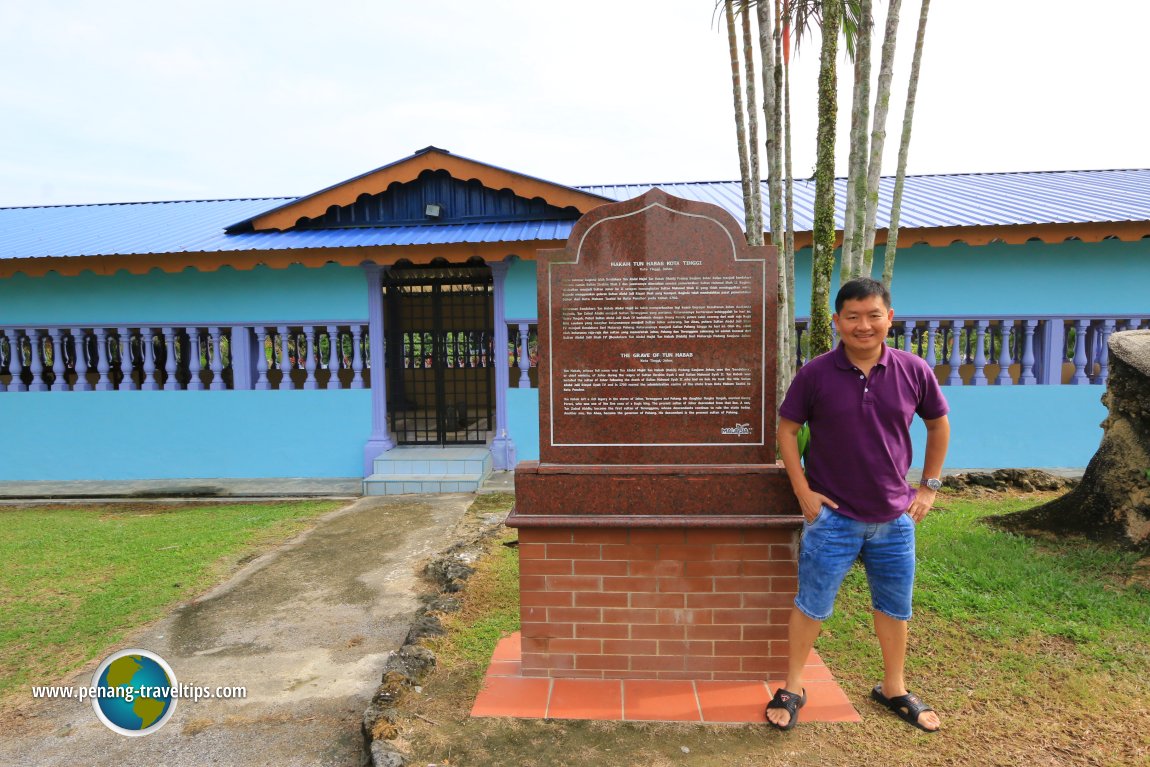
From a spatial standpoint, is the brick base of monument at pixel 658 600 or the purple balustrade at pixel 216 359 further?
the purple balustrade at pixel 216 359

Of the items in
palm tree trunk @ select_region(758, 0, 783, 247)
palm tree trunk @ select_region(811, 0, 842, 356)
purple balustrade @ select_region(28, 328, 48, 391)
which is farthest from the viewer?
purple balustrade @ select_region(28, 328, 48, 391)

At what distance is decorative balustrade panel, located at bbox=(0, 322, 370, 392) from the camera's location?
7727 mm

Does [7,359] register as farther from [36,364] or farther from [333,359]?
[333,359]

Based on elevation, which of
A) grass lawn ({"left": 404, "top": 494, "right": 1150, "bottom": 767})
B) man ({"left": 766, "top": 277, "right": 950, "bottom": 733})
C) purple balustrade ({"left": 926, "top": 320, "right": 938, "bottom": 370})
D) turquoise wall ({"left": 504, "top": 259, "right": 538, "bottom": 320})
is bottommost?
grass lawn ({"left": 404, "top": 494, "right": 1150, "bottom": 767})

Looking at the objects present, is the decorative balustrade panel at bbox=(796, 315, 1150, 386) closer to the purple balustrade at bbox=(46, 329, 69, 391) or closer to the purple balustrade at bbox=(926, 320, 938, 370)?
the purple balustrade at bbox=(926, 320, 938, 370)

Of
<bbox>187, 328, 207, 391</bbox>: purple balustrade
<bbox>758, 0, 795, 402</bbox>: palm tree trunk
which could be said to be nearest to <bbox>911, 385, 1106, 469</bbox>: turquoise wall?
<bbox>758, 0, 795, 402</bbox>: palm tree trunk

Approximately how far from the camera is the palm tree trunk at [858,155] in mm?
3775

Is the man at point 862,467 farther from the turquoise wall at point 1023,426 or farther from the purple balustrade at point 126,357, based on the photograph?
the purple balustrade at point 126,357

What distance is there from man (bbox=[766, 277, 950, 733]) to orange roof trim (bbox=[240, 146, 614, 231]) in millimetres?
5194

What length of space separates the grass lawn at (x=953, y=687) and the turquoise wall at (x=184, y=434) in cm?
410

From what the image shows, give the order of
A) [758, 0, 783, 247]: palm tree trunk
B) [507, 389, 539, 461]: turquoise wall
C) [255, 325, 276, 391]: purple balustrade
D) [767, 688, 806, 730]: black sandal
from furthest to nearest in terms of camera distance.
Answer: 1. [255, 325, 276, 391]: purple balustrade
2. [507, 389, 539, 461]: turquoise wall
3. [758, 0, 783, 247]: palm tree trunk
4. [767, 688, 806, 730]: black sandal

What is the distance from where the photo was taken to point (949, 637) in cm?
333

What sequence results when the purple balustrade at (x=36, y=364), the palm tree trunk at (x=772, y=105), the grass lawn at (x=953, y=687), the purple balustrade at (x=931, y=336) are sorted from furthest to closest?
1. the purple balustrade at (x=36, y=364)
2. the purple balustrade at (x=931, y=336)
3. the palm tree trunk at (x=772, y=105)
4. the grass lawn at (x=953, y=687)

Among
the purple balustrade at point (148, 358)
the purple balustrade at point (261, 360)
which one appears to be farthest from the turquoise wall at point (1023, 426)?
the purple balustrade at point (148, 358)
